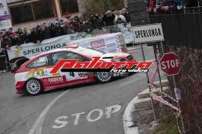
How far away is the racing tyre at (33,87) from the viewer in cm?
2545

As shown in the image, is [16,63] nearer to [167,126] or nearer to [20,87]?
[20,87]

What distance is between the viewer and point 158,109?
16188mm

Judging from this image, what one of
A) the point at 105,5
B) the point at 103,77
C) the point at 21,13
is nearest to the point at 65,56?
the point at 103,77

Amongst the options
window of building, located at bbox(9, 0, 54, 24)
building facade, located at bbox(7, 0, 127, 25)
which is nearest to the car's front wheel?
building facade, located at bbox(7, 0, 127, 25)

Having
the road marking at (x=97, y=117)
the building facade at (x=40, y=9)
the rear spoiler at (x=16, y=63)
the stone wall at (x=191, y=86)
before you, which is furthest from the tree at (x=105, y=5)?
the stone wall at (x=191, y=86)

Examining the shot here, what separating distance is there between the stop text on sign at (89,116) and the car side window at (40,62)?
6832 millimetres

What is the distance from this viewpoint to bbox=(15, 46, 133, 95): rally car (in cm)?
2488

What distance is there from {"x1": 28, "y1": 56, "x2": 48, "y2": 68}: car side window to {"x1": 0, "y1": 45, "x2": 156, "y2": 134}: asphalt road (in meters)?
1.27

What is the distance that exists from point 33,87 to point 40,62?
3.28 ft

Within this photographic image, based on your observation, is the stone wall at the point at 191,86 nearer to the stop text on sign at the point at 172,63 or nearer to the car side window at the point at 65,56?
the stop text on sign at the point at 172,63

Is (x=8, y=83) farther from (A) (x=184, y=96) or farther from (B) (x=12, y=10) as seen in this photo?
(B) (x=12, y=10)

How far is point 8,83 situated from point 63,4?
2834cm

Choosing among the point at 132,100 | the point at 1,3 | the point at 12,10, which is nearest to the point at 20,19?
the point at 12,10

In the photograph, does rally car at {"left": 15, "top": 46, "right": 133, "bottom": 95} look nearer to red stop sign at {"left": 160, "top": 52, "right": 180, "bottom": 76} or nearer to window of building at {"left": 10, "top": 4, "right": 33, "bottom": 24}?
red stop sign at {"left": 160, "top": 52, "right": 180, "bottom": 76}
